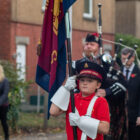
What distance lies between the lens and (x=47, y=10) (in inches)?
226

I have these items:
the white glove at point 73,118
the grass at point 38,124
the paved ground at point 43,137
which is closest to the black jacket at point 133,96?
the white glove at point 73,118

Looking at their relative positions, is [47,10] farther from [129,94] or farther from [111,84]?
[129,94]

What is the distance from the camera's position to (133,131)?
26.4ft

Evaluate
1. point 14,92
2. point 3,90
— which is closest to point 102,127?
point 3,90

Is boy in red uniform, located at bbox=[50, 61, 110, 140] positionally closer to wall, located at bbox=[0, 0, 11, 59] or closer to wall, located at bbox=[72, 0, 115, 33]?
wall, located at bbox=[0, 0, 11, 59]

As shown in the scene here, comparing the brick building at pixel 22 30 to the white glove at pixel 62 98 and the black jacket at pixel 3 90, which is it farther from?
the white glove at pixel 62 98

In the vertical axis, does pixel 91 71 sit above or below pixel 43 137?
above

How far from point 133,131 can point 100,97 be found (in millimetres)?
3187

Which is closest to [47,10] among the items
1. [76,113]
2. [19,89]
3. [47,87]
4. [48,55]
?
[48,55]

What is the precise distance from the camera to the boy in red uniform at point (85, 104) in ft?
15.8

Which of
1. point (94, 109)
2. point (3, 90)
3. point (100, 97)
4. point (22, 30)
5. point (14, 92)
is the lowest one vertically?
point (14, 92)

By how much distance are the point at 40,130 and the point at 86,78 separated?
26.5ft

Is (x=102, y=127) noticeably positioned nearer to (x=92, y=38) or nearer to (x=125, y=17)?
(x=92, y=38)

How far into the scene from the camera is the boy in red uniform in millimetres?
4827
